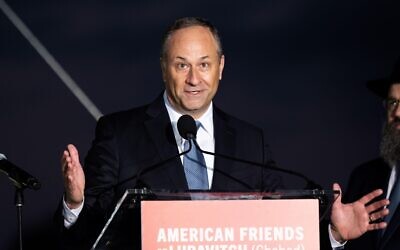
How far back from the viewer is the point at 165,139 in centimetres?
298

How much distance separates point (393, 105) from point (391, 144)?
18 cm

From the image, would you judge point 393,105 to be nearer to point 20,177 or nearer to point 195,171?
point 195,171

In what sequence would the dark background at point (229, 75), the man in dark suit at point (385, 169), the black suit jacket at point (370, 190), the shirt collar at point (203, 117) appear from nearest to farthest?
the shirt collar at point (203, 117) < the black suit jacket at point (370, 190) < the man in dark suit at point (385, 169) < the dark background at point (229, 75)

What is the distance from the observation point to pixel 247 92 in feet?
14.0

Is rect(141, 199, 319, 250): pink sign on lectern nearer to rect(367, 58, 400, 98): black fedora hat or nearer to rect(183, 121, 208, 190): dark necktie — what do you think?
rect(183, 121, 208, 190): dark necktie

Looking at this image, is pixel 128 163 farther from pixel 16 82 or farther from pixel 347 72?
pixel 347 72

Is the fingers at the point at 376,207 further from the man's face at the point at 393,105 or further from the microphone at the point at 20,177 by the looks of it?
the man's face at the point at 393,105

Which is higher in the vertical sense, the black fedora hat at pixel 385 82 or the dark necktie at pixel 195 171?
the black fedora hat at pixel 385 82

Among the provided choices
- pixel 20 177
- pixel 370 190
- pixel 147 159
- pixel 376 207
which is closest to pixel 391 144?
pixel 370 190

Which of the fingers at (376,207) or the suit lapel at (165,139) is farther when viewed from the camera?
the suit lapel at (165,139)

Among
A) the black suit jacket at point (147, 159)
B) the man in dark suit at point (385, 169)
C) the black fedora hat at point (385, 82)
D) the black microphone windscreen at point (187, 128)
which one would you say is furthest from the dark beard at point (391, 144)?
the black microphone windscreen at point (187, 128)

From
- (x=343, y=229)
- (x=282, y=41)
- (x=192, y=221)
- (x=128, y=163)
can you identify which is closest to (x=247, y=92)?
(x=282, y=41)

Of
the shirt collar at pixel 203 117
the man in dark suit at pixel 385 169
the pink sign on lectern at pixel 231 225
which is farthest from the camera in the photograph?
the man in dark suit at pixel 385 169

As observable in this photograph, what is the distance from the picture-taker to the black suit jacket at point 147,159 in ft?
9.20
